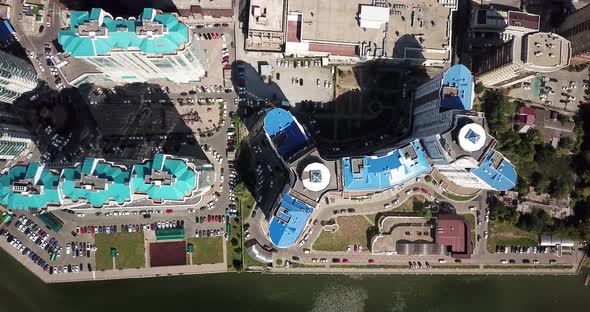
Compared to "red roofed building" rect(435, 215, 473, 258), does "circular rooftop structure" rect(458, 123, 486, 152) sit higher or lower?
higher

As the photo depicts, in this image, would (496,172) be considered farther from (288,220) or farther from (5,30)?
(5,30)

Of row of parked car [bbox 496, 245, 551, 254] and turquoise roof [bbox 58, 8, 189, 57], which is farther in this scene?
row of parked car [bbox 496, 245, 551, 254]

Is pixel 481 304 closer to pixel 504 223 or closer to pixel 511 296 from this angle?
pixel 511 296

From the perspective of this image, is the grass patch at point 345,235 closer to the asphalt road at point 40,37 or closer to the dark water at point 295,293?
the dark water at point 295,293

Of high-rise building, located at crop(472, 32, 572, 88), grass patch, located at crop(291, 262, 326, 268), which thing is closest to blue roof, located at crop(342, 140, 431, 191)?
grass patch, located at crop(291, 262, 326, 268)

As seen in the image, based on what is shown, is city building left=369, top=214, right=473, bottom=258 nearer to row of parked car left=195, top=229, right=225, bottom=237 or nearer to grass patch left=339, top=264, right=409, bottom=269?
grass patch left=339, top=264, right=409, bottom=269

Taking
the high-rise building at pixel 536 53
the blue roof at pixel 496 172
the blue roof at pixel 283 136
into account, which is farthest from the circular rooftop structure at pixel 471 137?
the blue roof at pixel 283 136

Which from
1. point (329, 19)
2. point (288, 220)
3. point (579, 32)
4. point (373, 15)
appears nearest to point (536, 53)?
point (579, 32)
